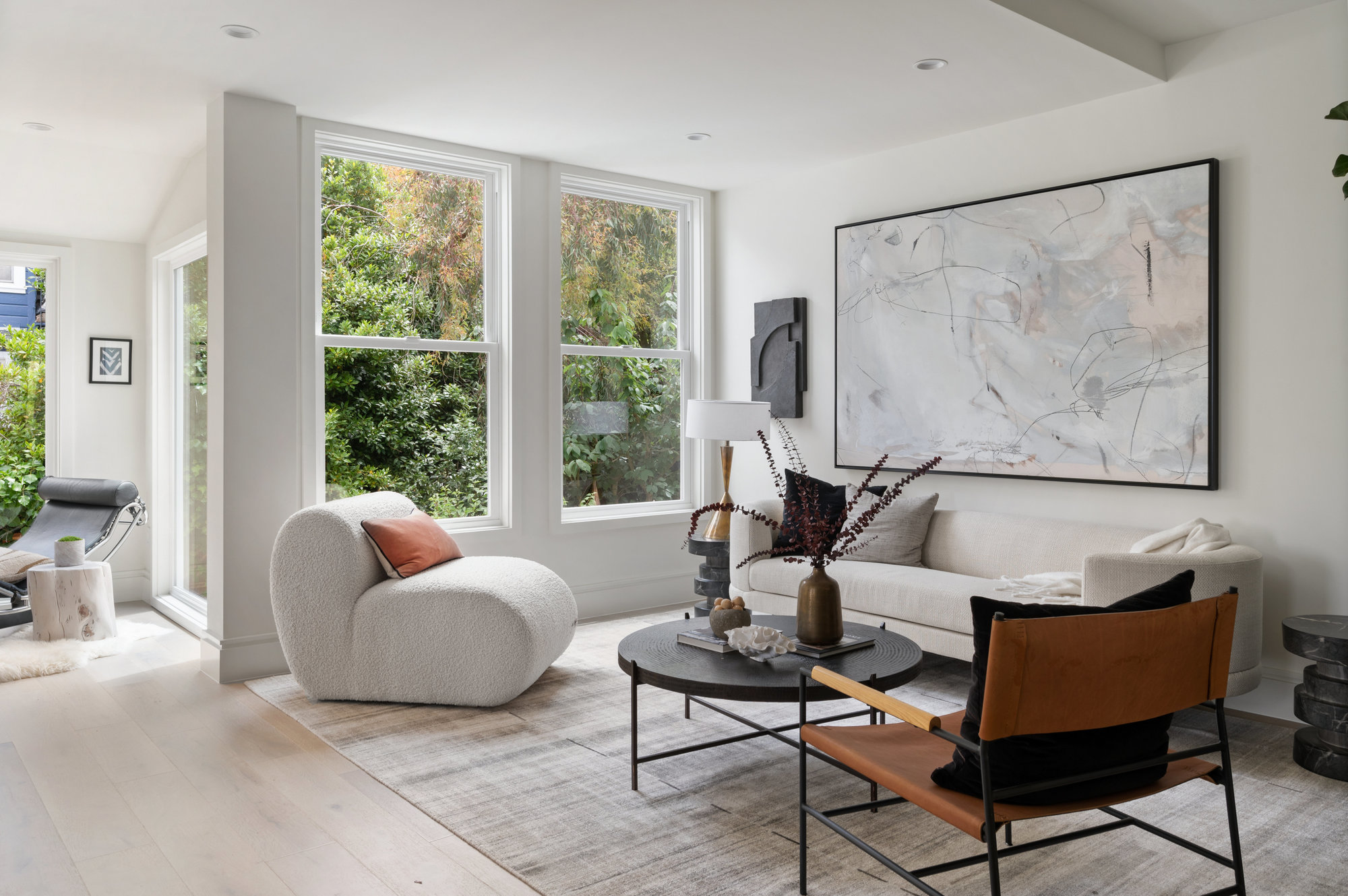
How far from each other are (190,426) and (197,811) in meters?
3.25

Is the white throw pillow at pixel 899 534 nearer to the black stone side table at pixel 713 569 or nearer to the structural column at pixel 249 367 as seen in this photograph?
the black stone side table at pixel 713 569

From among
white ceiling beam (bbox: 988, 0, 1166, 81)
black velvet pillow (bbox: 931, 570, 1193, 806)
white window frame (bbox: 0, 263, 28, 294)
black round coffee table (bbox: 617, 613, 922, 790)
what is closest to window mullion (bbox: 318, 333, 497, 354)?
black round coffee table (bbox: 617, 613, 922, 790)

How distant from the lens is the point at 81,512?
520cm

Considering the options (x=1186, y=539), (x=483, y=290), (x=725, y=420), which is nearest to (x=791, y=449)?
(x=725, y=420)

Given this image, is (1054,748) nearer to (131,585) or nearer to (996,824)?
(996,824)

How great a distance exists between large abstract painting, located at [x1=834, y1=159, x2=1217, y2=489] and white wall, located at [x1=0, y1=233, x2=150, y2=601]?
13.9 feet

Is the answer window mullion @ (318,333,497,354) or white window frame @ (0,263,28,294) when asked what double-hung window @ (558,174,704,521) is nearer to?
window mullion @ (318,333,497,354)

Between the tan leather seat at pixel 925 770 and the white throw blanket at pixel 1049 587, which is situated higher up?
the white throw blanket at pixel 1049 587

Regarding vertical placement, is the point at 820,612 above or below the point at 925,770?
above

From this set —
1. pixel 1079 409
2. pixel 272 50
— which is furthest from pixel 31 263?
pixel 1079 409

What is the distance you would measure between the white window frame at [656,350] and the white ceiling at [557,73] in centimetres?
42

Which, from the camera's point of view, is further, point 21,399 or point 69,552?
point 21,399

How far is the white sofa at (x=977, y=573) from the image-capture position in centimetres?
327

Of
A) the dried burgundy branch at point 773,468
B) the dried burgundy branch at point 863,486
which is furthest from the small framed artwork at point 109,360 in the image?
the dried burgundy branch at point 863,486
